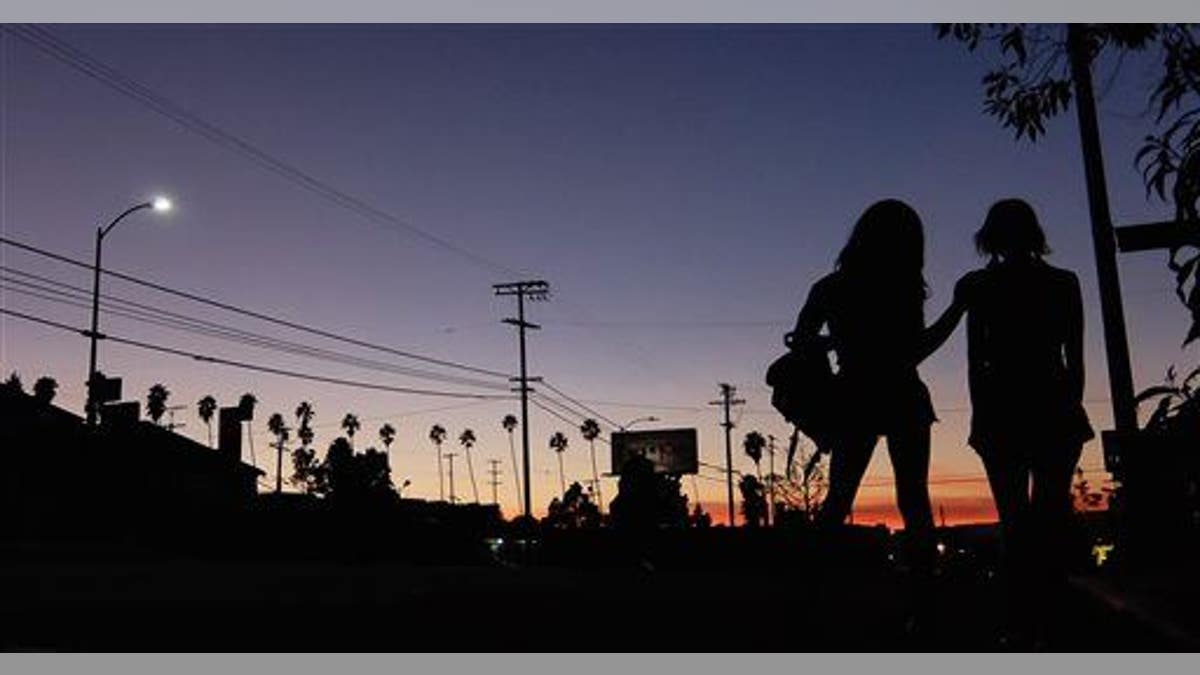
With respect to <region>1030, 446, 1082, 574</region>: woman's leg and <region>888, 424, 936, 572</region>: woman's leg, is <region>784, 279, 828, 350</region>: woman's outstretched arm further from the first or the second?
<region>1030, 446, 1082, 574</region>: woman's leg

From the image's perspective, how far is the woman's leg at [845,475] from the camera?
185 inches

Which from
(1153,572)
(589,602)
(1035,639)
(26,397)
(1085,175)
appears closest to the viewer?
(1035,639)

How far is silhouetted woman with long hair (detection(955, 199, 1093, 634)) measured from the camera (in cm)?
452

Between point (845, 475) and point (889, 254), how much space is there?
955mm

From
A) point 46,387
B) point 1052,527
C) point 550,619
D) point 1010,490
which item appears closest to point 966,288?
point 1010,490

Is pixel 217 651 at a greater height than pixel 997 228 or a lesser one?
lesser

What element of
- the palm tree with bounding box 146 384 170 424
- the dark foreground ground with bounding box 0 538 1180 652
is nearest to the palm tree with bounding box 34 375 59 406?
the palm tree with bounding box 146 384 170 424

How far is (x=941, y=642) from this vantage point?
466 centimetres

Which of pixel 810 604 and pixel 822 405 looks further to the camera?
pixel 810 604

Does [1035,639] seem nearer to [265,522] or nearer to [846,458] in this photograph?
[846,458]

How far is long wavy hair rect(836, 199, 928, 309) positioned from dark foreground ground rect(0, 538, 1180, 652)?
1264 mm

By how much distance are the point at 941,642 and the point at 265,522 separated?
126 ft

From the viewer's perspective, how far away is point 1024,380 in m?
4.60

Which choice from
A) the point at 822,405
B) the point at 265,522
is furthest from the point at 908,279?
the point at 265,522
